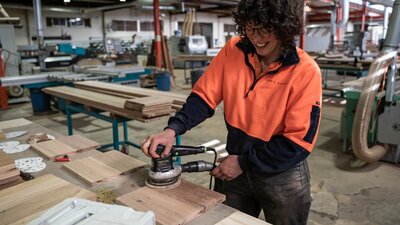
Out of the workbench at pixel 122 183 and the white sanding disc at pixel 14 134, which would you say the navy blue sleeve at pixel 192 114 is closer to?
the workbench at pixel 122 183

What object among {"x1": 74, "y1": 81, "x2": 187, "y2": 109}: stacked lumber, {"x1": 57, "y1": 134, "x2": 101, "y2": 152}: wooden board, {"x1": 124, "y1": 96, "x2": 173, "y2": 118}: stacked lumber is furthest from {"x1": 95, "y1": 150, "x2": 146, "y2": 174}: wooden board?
{"x1": 74, "y1": 81, "x2": 187, "y2": 109}: stacked lumber

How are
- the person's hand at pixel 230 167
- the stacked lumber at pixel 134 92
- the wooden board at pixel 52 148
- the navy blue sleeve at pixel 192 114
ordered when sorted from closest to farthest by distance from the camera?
the person's hand at pixel 230 167, the navy blue sleeve at pixel 192 114, the wooden board at pixel 52 148, the stacked lumber at pixel 134 92

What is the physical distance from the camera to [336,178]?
288cm

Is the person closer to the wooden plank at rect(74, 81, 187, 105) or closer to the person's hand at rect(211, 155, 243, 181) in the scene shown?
the person's hand at rect(211, 155, 243, 181)

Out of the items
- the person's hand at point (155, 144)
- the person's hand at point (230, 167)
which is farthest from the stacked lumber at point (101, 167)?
the person's hand at point (230, 167)

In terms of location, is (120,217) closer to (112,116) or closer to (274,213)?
(274,213)

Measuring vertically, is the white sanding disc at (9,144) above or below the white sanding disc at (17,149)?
above

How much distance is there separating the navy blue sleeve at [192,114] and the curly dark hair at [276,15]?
363mm

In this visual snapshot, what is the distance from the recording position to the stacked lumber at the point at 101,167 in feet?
4.23

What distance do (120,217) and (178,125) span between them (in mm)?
535

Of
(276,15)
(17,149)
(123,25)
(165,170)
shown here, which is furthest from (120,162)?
(123,25)

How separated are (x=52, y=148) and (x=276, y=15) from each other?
49.1 inches

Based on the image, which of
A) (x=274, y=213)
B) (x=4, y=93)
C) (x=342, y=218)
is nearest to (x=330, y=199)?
(x=342, y=218)

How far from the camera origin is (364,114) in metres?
2.80
